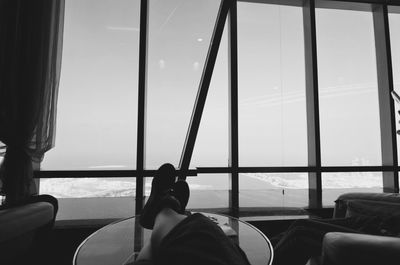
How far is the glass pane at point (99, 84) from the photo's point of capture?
103 inches

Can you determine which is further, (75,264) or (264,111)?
(264,111)

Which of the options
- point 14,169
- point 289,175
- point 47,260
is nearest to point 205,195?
point 289,175

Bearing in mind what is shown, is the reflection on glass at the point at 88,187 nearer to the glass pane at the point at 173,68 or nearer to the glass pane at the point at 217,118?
the glass pane at the point at 173,68

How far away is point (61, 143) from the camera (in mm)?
2562

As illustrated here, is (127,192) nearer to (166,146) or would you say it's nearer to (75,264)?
(166,146)

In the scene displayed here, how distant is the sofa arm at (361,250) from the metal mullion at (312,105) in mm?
2301

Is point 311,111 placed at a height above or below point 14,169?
above

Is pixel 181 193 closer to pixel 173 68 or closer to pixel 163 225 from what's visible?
pixel 163 225

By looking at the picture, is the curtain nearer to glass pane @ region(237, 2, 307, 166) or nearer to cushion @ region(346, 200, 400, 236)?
glass pane @ region(237, 2, 307, 166)

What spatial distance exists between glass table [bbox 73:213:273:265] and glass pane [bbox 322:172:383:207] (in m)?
2.13

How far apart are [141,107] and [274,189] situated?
210cm

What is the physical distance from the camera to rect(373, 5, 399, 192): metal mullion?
3.16 meters

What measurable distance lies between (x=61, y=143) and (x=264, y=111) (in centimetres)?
257

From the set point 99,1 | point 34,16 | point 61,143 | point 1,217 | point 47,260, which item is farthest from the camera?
point 99,1
